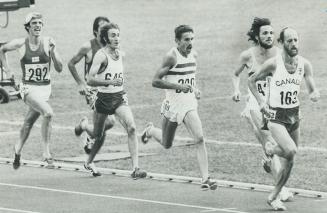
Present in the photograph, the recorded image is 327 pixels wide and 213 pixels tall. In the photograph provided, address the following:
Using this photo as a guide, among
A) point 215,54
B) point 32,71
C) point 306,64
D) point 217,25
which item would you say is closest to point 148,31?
point 217,25

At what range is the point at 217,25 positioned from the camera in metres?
41.9

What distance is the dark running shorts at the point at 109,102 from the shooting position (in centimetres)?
1572

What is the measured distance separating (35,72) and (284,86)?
195 inches

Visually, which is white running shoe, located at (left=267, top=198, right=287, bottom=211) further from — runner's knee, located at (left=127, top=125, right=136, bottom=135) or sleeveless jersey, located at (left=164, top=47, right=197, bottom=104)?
runner's knee, located at (left=127, top=125, right=136, bottom=135)

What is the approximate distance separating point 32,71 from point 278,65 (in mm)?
4879

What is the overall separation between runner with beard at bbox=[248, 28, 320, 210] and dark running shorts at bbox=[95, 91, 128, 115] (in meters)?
3.04

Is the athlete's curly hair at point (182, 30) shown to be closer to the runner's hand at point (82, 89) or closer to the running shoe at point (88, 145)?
the runner's hand at point (82, 89)

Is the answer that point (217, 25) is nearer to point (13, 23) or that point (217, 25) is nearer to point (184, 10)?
point (184, 10)

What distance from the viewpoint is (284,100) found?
13180 millimetres

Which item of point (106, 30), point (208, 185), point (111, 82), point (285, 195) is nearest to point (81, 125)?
point (111, 82)

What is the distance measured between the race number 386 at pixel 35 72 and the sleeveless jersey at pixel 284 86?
4.71 m

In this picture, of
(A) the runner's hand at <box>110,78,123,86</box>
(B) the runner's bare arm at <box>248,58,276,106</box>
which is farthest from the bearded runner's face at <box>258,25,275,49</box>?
(A) the runner's hand at <box>110,78,123,86</box>

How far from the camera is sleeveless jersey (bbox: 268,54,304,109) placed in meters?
13.2

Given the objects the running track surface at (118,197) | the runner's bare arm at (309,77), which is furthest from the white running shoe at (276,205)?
the runner's bare arm at (309,77)
